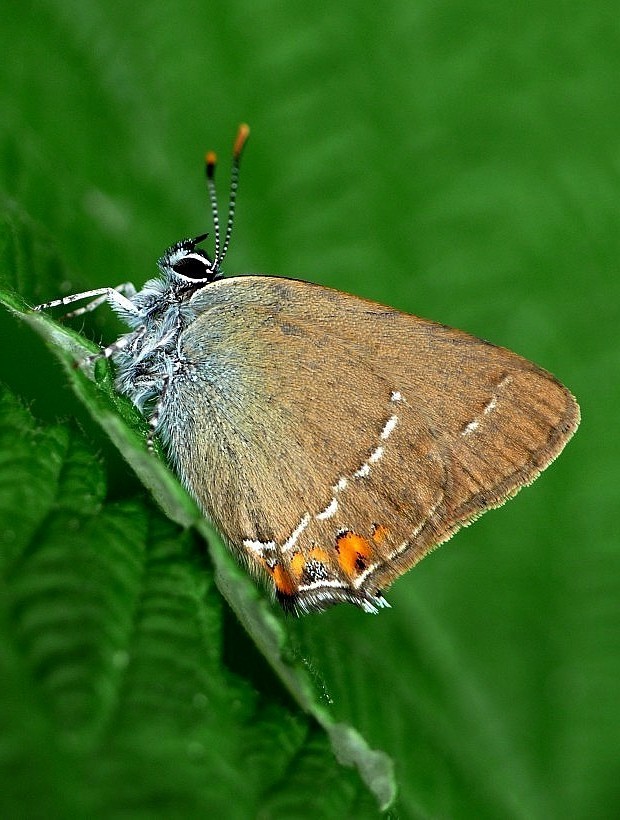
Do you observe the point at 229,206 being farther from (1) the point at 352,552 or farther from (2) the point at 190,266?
(1) the point at 352,552

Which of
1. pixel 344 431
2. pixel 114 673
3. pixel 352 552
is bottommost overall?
pixel 114 673

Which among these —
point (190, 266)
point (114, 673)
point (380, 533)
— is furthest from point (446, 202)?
point (114, 673)

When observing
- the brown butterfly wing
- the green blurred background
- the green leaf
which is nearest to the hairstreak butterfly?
the brown butterfly wing

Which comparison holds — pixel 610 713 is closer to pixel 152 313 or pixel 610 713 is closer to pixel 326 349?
pixel 326 349

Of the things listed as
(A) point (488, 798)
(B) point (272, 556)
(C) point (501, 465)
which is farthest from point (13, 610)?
(A) point (488, 798)

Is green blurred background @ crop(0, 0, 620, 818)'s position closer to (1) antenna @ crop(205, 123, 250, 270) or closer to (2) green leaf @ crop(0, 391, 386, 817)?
(1) antenna @ crop(205, 123, 250, 270)

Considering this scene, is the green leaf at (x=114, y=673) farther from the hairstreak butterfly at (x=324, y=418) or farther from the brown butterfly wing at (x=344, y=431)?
the brown butterfly wing at (x=344, y=431)
